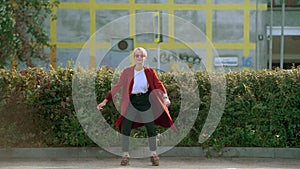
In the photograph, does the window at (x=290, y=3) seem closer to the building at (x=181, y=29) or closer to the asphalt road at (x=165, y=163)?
the building at (x=181, y=29)

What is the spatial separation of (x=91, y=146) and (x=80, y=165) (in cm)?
99

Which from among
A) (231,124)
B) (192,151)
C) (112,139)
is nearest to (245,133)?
(231,124)

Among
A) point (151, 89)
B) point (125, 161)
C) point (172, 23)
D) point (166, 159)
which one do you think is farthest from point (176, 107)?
point (172, 23)

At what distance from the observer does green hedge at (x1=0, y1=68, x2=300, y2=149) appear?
957 centimetres

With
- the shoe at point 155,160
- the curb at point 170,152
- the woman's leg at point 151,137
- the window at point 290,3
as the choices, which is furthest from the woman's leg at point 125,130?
the window at point 290,3

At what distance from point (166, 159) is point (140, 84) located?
1705mm

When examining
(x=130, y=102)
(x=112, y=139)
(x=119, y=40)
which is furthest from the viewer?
(x=119, y=40)

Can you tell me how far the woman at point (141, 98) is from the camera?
8.30 metres

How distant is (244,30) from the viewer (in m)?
29.8

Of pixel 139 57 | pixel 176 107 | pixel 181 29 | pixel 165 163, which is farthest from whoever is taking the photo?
pixel 181 29

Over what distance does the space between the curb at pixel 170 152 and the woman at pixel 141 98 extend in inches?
44.1

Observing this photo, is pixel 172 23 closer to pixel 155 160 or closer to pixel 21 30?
pixel 21 30

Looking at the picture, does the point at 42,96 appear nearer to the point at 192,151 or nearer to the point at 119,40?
the point at 192,151

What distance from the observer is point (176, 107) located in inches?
387
